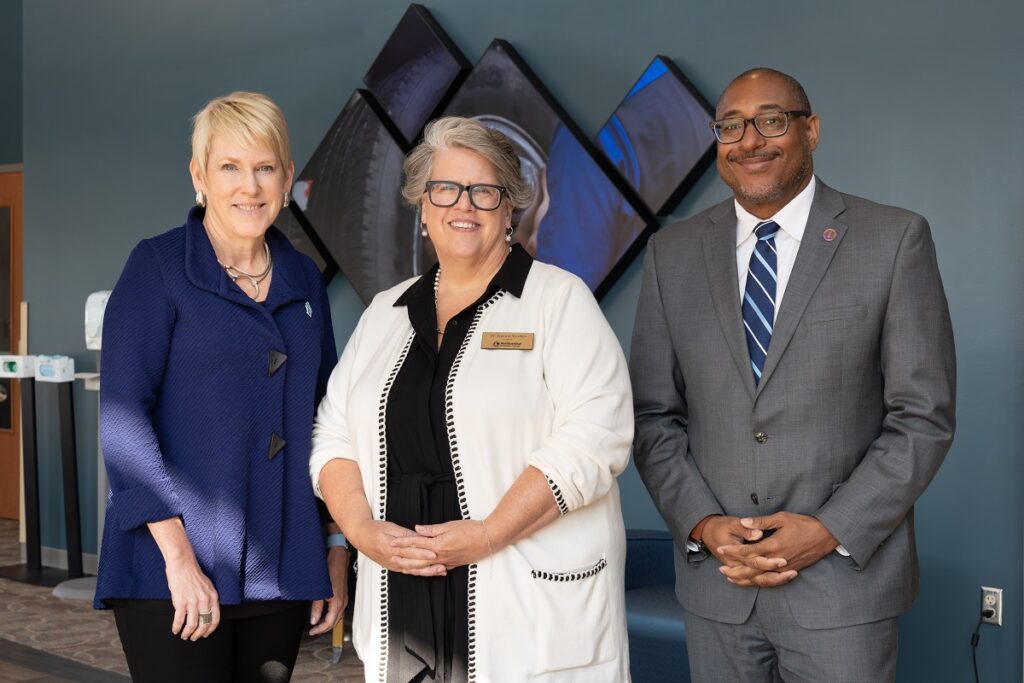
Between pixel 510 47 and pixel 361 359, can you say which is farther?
pixel 510 47

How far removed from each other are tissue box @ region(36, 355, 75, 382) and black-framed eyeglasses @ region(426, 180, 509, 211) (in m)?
4.88

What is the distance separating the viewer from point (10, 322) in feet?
28.7

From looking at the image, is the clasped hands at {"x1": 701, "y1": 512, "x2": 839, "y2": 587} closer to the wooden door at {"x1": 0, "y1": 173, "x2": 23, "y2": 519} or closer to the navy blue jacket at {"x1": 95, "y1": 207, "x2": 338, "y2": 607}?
the navy blue jacket at {"x1": 95, "y1": 207, "x2": 338, "y2": 607}

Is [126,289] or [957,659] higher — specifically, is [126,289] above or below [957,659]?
above

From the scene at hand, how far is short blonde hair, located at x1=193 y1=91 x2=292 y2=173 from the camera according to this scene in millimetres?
2178

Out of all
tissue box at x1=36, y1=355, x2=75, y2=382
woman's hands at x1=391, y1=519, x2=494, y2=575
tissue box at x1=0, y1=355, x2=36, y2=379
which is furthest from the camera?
tissue box at x1=0, y1=355, x2=36, y2=379

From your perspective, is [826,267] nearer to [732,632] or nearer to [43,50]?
[732,632]

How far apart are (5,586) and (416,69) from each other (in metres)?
3.89

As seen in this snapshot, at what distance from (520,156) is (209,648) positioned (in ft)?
10.6

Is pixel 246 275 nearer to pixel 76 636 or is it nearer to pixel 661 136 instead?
pixel 661 136

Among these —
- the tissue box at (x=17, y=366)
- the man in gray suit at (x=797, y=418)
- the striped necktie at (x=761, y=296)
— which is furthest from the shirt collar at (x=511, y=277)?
the tissue box at (x=17, y=366)

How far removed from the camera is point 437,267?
96.2 inches

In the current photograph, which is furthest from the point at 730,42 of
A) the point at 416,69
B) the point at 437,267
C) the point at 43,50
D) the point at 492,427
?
the point at 43,50

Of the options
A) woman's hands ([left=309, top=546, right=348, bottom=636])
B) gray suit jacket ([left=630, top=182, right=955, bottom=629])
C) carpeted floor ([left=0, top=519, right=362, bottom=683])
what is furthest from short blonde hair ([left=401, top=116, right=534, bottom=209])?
carpeted floor ([left=0, top=519, right=362, bottom=683])
